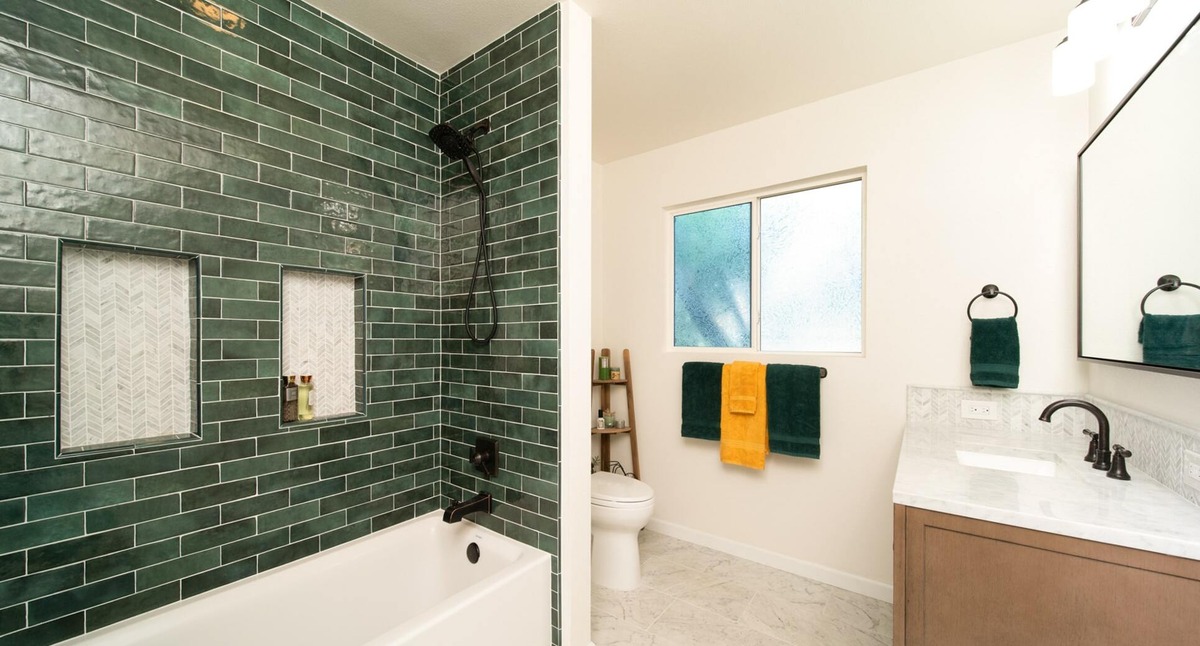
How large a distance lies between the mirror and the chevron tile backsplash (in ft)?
8.66

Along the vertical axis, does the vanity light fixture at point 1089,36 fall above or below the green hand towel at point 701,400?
above

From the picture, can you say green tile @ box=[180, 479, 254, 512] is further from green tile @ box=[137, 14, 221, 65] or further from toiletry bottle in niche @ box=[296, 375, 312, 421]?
green tile @ box=[137, 14, 221, 65]

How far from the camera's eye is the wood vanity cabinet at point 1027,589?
0.94m

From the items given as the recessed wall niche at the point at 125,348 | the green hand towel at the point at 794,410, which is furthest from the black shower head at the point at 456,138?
the green hand towel at the point at 794,410

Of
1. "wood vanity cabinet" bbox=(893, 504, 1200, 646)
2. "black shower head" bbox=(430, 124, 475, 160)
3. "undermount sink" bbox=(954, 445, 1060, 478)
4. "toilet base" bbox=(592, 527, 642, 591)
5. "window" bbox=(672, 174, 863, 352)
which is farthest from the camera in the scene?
"window" bbox=(672, 174, 863, 352)

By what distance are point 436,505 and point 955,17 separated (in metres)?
3.11

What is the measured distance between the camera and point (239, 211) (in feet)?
4.91

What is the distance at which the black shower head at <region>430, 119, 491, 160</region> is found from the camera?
6.11 feet

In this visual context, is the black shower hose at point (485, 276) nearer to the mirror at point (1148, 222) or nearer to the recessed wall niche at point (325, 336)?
the recessed wall niche at point (325, 336)

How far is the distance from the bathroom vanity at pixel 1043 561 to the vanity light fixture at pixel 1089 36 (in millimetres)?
1198

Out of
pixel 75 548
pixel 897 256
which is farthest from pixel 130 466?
pixel 897 256

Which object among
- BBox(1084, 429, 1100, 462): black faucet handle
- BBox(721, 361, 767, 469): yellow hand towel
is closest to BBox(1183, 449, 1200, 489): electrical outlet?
BBox(1084, 429, 1100, 462): black faucet handle

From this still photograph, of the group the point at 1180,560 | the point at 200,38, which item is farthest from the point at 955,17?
the point at 200,38

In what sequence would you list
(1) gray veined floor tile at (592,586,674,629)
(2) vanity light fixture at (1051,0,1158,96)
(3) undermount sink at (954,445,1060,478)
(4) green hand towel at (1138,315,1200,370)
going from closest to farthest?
(4) green hand towel at (1138,315,1200,370) → (2) vanity light fixture at (1051,0,1158,96) → (3) undermount sink at (954,445,1060,478) → (1) gray veined floor tile at (592,586,674,629)
